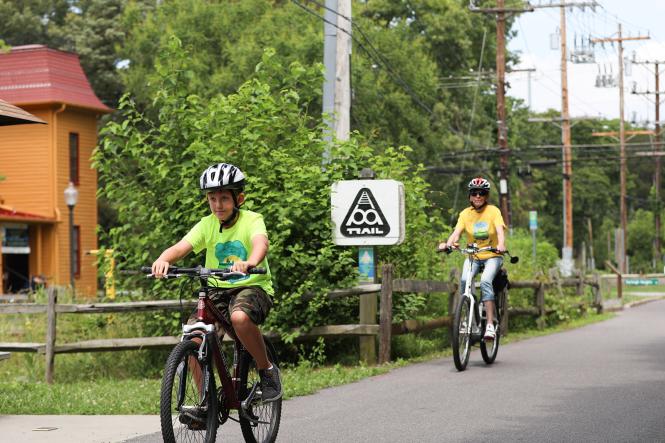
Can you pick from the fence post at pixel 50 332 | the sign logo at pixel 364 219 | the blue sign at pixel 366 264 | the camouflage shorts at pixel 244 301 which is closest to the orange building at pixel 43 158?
the fence post at pixel 50 332

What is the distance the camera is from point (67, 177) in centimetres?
4481

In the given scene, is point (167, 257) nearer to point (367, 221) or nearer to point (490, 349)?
point (367, 221)

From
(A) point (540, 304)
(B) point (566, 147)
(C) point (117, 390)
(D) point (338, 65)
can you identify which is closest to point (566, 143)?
(B) point (566, 147)

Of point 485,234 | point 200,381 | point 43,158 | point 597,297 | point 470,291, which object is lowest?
point 597,297

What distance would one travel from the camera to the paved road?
902 cm

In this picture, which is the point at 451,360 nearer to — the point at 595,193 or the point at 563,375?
the point at 563,375

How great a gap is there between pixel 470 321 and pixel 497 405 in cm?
325

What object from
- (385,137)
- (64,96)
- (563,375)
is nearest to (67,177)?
(64,96)

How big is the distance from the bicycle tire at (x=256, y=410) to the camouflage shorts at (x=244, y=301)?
34 centimetres

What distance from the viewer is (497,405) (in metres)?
10.7

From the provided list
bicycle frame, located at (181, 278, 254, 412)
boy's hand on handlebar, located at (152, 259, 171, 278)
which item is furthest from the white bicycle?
boy's hand on handlebar, located at (152, 259, 171, 278)

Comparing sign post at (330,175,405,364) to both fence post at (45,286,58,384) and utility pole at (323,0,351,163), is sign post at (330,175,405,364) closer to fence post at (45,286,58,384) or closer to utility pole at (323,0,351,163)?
utility pole at (323,0,351,163)

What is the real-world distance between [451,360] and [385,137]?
31.8m

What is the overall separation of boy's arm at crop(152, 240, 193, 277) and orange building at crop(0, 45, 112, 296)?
119 feet
